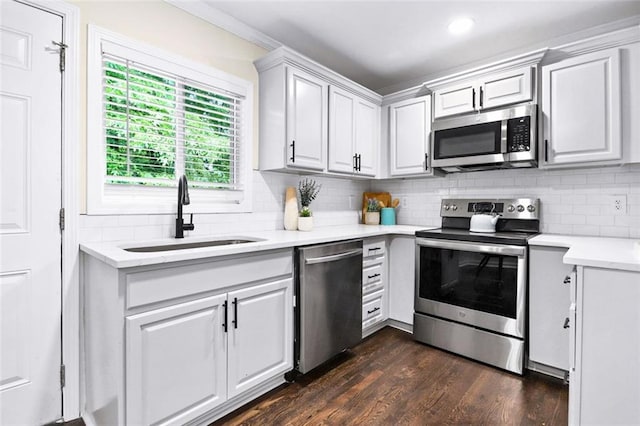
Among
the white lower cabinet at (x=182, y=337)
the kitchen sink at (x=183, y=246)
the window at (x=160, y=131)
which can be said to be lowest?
the white lower cabinet at (x=182, y=337)

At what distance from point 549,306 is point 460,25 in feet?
6.83

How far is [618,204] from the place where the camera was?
94.3 inches

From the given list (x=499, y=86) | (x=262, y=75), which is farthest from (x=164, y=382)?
(x=499, y=86)

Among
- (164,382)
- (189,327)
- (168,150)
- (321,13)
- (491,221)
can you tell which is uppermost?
(321,13)

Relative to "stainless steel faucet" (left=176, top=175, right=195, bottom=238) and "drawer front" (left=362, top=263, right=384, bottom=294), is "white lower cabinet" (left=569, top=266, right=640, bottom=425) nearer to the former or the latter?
"drawer front" (left=362, top=263, right=384, bottom=294)

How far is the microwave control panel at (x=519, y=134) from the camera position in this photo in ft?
7.97

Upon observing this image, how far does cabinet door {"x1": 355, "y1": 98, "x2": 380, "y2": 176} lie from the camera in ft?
10.4

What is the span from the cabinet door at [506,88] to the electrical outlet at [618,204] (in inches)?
37.8

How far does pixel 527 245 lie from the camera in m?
2.23

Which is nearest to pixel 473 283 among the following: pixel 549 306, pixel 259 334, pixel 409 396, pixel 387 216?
pixel 549 306

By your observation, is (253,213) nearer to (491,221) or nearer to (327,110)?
(327,110)

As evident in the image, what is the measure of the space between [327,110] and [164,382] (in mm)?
2250

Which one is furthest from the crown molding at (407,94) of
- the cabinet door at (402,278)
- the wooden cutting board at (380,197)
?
the cabinet door at (402,278)

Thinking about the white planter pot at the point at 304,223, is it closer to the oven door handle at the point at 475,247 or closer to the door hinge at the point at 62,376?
the oven door handle at the point at 475,247
